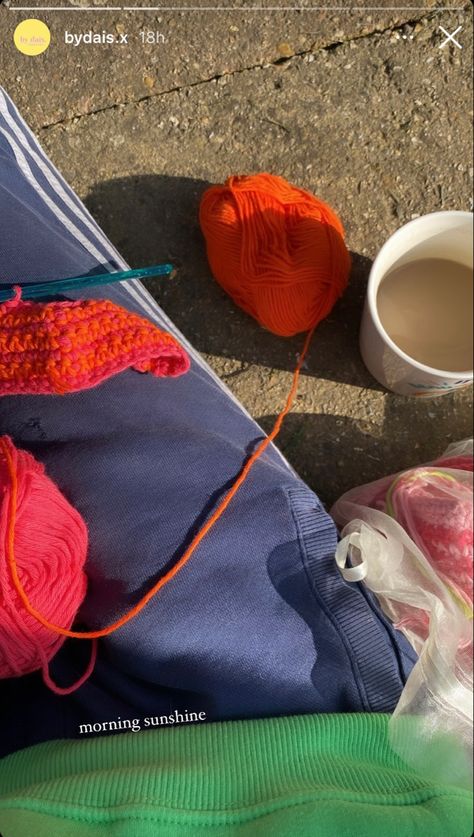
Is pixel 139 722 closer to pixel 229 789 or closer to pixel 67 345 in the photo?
pixel 229 789

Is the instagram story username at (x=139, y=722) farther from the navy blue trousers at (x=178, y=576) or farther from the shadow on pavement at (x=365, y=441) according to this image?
the shadow on pavement at (x=365, y=441)

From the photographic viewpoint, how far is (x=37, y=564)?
59 cm

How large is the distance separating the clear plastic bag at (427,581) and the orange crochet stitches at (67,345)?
297mm

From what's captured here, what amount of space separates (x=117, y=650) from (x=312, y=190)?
70 centimetres

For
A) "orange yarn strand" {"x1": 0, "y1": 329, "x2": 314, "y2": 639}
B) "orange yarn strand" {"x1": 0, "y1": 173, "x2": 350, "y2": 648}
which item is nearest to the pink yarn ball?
"orange yarn strand" {"x1": 0, "y1": 329, "x2": 314, "y2": 639}

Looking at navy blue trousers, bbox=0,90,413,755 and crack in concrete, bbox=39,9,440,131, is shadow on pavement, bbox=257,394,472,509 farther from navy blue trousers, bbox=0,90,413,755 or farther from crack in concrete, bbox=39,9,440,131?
crack in concrete, bbox=39,9,440,131

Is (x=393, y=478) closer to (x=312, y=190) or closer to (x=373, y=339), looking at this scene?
(x=373, y=339)

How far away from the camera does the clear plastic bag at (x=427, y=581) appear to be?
Result: 1.77 ft

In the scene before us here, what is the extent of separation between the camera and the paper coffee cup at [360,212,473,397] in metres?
0.75

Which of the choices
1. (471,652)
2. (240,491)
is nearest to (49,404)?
(240,491)

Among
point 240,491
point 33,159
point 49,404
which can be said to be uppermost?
point 33,159

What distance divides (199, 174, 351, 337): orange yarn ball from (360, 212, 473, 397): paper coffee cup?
7cm

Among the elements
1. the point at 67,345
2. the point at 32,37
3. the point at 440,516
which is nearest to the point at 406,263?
the point at 440,516

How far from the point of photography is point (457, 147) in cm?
97
